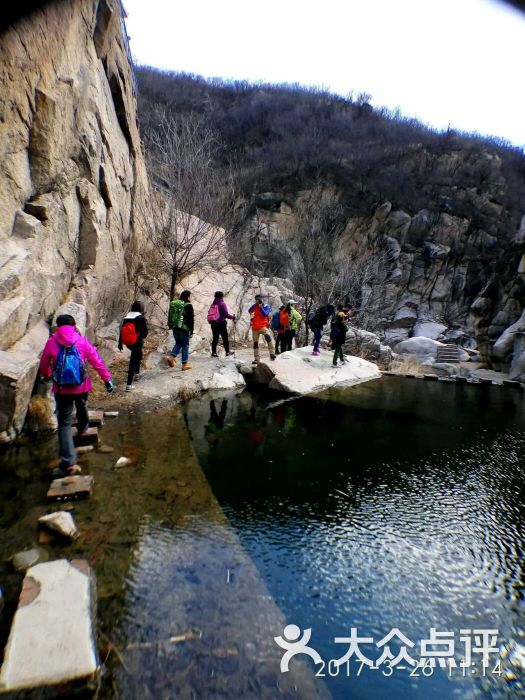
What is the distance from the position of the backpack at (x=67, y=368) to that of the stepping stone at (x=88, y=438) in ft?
3.97

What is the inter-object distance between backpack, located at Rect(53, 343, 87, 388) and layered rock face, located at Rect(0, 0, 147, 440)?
2.81ft

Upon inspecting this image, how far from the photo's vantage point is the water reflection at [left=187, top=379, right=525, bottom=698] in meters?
3.07

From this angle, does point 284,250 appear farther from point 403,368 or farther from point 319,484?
point 319,484

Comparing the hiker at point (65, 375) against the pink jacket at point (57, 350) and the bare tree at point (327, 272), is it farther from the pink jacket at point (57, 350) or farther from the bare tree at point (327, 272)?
the bare tree at point (327, 272)

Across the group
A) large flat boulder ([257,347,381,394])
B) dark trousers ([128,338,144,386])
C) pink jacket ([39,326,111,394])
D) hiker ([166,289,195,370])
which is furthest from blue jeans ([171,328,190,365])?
pink jacket ([39,326,111,394])

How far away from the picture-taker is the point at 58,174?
7.64 m

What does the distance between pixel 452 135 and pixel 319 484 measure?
150ft

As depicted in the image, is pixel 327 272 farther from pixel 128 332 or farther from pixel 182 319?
pixel 128 332

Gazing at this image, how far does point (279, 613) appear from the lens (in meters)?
3.01

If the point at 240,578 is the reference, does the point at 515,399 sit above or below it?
below

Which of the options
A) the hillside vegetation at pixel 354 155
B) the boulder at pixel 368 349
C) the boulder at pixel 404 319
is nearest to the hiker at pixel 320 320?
the boulder at pixel 368 349

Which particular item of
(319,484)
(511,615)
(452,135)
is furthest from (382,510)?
(452,135)

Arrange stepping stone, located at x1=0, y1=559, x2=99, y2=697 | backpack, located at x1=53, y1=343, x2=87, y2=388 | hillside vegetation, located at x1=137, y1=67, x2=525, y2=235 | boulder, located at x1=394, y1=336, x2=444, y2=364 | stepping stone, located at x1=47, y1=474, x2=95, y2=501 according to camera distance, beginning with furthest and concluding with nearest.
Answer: hillside vegetation, located at x1=137, y1=67, x2=525, y2=235, boulder, located at x1=394, y1=336, x2=444, y2=364, backpack, located at x1=53, y1=343, x2=87, y2=388, stepping stone, located at x1=47, y1=474, x2=95, y2=501, stepping stone, located at x1=0, y1=559, x2=99, y2=697

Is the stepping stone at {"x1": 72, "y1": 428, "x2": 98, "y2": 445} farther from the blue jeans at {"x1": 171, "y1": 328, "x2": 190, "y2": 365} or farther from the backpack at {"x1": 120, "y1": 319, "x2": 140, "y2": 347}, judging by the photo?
the blue jeans at {"x1": 171, "y1": 328, "x2": 190, "y2": 365}
